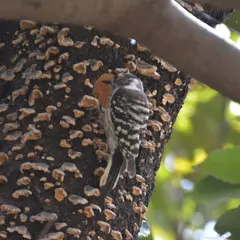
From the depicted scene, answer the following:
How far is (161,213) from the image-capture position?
402cm

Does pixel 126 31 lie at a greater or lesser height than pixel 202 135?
greater

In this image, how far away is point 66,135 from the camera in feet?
6.68

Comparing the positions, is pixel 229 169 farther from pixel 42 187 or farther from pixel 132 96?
pixel 42 187

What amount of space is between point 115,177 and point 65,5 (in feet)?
2.69

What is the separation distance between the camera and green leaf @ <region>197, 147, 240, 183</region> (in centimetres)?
244

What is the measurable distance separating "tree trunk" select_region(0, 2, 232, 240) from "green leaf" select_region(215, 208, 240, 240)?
307 mm

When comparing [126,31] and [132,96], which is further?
[132,96]

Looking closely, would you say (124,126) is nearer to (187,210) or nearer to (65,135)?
(65,135)

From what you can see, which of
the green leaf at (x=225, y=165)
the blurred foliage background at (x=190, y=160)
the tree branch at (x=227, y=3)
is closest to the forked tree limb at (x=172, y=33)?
the tree branch at (x=227, y=3)

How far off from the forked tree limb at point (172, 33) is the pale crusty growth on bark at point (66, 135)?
67cm

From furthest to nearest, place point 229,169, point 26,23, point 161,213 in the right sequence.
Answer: point 161,213, point 229,169, point 26,23

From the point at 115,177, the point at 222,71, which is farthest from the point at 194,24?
the point at 115,177

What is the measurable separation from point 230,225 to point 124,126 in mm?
463

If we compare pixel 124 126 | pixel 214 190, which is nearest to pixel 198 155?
pixel 214 190
